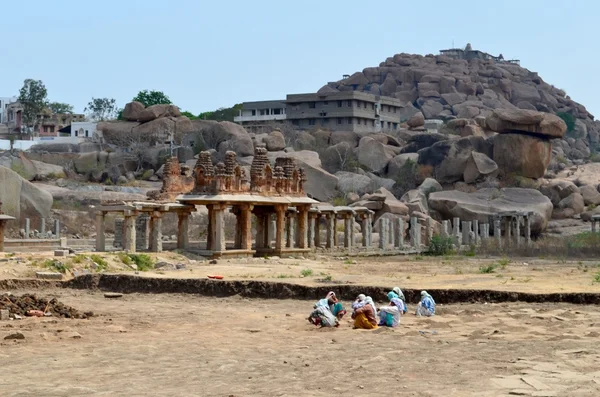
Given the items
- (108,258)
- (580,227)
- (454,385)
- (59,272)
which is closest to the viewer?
(454,385)

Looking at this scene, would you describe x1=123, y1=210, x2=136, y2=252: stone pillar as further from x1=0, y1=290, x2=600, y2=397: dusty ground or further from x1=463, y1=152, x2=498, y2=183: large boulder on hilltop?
x1=463, y1=152, x2=498, y2=183: large boulder on hilltop

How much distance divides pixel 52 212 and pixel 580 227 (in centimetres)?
3190

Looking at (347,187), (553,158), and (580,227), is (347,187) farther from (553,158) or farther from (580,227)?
(553,158)

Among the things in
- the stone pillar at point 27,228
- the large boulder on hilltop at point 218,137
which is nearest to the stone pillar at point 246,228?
the stone pillar at point 27,228

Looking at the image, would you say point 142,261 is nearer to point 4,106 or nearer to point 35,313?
point 35,313

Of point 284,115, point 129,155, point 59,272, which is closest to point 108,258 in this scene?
point 59,272

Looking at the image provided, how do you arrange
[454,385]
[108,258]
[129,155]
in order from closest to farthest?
[454,385], [108,258], [129,155]

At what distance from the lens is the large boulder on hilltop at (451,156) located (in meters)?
63.8

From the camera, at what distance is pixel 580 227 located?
56188mm

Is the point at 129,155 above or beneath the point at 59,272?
above

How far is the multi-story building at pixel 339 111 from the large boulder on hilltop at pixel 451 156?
17.0m

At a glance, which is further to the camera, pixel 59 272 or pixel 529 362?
pixel 59 272

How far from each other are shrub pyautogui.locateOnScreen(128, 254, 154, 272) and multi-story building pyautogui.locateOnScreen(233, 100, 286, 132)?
5952 centimetres

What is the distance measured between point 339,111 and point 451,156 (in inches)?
798
